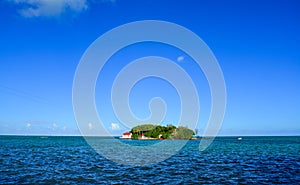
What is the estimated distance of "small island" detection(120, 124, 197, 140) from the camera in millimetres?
175625

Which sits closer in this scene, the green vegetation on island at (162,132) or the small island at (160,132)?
the small island at (160,132)

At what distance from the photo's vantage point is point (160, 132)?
17662cm

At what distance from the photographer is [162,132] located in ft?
580

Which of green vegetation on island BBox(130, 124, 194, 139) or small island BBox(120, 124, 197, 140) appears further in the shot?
green vegetation on island BBox(130, 124, 194, 139)

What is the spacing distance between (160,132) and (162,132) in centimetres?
119

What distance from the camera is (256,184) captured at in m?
22.8

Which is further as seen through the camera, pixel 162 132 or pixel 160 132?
pixel 162 132

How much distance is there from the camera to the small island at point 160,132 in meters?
176

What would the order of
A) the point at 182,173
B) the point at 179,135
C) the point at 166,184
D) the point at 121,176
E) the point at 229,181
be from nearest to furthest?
the point at 166,184
the point at 229,181
the point at 121,176
the point at 182,173
the point at 179,135

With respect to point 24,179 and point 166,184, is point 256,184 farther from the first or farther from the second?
point 24,179

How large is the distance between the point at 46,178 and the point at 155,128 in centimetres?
15409

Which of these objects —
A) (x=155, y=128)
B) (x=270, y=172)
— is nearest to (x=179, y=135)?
(x=155, y=128)

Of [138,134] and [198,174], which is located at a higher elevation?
[138,134]

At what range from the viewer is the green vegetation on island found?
176 metres
